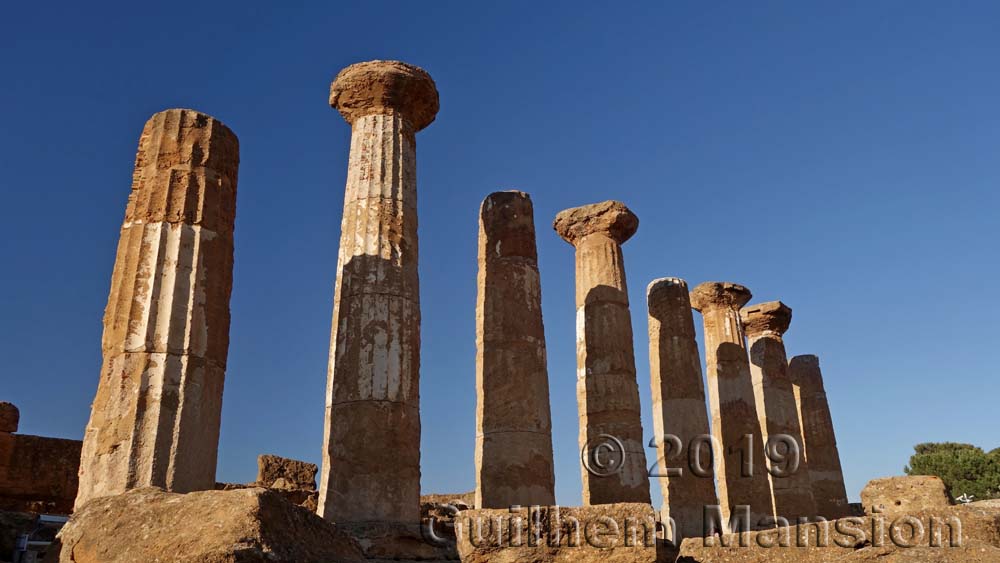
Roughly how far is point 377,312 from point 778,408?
15719 millimetres

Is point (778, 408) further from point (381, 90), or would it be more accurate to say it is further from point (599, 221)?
point (381, 90)

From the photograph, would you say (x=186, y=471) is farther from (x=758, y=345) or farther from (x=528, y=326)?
(x=758, y=345)

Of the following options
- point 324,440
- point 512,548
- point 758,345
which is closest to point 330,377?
point 324,440

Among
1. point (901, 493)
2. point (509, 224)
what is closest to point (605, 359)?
point (509, 224)

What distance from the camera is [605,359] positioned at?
667 inches

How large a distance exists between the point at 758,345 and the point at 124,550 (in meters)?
21.6

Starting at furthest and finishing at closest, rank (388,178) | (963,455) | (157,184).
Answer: (963,455) < (388,178) < (157,184)

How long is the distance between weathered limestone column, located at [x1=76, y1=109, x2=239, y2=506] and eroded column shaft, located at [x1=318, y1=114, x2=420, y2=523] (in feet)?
5.87

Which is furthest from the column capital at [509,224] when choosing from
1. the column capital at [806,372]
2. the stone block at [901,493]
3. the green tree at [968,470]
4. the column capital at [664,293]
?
the green tree at [968,470]

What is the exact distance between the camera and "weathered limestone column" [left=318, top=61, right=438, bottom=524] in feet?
35.2

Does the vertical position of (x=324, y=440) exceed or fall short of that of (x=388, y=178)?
it falls short

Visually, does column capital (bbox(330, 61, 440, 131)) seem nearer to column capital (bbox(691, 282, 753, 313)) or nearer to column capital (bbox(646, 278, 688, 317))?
column capital (bbox(646, 278, 688, 317))

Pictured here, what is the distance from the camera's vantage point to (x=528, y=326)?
48.9 ft

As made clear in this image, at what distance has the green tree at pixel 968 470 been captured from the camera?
4444cm
